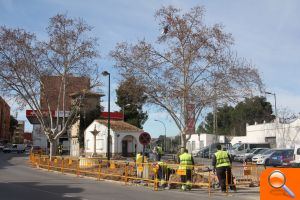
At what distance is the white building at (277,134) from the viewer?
2064 inches

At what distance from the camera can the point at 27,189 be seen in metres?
18.1

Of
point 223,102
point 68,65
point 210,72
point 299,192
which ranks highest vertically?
point 68,65

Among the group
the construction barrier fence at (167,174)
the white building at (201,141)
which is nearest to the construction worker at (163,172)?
the construction barrier fence at (167,174)

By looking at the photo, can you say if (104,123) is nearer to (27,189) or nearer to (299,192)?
(27,189)

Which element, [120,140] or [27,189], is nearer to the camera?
[27,189]

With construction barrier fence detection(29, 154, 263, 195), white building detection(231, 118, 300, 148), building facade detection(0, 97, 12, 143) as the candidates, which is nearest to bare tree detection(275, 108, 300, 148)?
white building detection(231, 118, 300, 148)

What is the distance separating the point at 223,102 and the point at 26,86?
20.4m

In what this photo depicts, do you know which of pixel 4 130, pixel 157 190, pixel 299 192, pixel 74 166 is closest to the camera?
pixel 299 192

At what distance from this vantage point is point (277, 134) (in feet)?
185

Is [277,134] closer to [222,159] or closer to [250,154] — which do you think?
[250,154]

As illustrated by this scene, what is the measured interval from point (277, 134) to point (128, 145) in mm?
17936

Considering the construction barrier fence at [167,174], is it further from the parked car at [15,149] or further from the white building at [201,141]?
the parked car at [15,149]

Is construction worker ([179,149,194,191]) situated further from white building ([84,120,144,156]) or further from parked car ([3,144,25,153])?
parked car ([3,144,25,153])

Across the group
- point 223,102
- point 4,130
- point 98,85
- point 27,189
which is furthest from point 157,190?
point 4,130
